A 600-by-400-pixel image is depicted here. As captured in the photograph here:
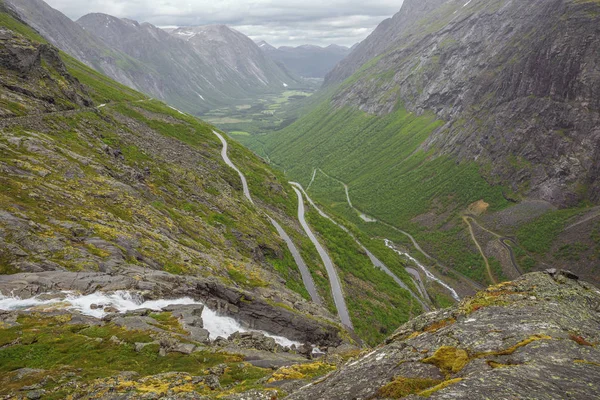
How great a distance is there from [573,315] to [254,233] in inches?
1982

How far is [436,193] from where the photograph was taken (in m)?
154

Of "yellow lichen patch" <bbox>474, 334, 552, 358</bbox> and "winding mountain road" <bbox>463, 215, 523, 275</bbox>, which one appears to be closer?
"yellow lichen patch" <bbox>474, 334, 552, 358</bbox>

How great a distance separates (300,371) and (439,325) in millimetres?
8887

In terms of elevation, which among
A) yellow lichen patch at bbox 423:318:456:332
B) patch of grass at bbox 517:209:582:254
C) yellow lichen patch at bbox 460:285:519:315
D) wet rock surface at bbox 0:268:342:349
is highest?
yellow lichen patch at bbox 460:285:519:315

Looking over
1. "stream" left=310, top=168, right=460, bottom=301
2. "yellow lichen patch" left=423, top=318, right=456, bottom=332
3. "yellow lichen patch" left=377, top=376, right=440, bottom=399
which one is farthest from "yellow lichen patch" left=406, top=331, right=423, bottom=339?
"stream" left=310, top=168, right=460, bottom=301

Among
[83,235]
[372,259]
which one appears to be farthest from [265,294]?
[372,259]

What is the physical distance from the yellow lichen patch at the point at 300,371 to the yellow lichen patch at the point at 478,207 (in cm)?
13003

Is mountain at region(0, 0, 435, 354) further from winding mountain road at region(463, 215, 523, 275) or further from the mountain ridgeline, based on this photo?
winding mountain road at region(463, 215, 523, 275)

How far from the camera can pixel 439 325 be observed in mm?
21078

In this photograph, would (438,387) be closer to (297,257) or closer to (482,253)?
(297,257)

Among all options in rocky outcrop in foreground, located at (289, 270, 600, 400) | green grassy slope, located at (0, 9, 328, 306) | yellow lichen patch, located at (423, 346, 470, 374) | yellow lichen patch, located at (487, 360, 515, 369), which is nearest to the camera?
rocky outcrop in foreground, located at (289, 270, 600, 400)

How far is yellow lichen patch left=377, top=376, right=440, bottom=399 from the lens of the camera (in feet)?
47.0

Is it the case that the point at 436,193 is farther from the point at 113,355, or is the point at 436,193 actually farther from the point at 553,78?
the point at 113,355

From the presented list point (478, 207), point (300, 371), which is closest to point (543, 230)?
point (478, 207)
